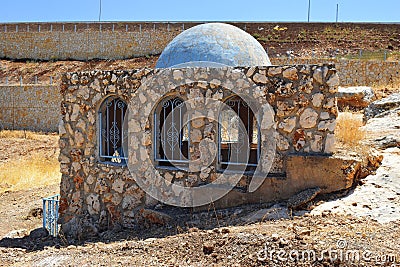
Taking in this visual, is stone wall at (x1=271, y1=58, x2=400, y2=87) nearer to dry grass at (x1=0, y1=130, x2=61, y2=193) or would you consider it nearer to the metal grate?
dry grass at (x1=0, y1=130, x2=61, y2=193)

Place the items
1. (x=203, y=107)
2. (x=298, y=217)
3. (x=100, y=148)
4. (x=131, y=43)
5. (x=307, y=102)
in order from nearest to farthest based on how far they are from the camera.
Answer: (x=298, y=217) → (x=307, y=102) → (x=203, y=107) → (x=100, y=148) → (x=131, y=43)

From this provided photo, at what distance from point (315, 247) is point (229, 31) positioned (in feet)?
15.6

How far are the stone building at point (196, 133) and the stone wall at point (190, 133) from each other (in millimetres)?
15

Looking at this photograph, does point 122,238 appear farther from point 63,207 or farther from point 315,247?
point 315,247

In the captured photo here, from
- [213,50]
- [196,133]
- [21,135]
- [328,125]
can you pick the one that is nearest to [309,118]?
[328,125]

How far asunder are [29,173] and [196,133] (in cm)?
1056

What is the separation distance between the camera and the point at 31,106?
27938 millimetres

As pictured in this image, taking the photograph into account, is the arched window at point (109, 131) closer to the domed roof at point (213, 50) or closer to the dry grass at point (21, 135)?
the domed roof at point (213, 50)

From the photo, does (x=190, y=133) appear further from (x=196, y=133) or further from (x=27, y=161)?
(x=27, y=161)

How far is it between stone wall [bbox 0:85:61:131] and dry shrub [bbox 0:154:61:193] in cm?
957

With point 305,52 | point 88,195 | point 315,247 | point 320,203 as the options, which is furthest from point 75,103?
point 305,52

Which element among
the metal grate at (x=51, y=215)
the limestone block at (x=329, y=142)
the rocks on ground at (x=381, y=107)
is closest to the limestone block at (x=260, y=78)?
the limestone block at (x=329, y=142)

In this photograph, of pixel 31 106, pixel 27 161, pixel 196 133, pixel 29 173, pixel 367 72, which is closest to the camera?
pixel 196 133

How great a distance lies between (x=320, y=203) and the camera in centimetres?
543
